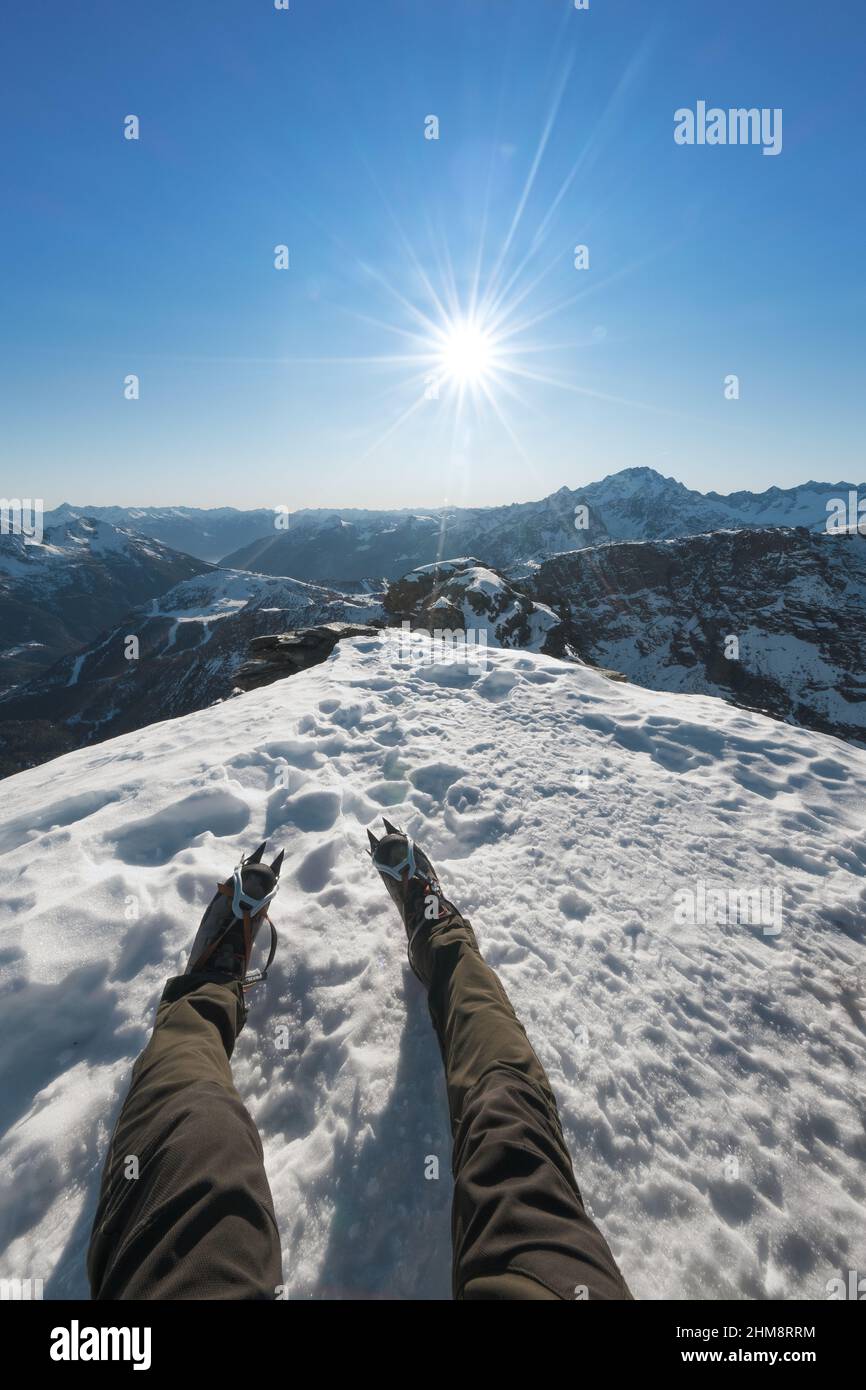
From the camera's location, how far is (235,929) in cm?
450

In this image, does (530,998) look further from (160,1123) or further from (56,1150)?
(56,1150)

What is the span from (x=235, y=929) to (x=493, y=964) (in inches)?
93.9

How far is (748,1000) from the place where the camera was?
15.1 ft

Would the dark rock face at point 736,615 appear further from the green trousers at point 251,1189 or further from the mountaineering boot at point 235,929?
the green trousers at point 251,1189

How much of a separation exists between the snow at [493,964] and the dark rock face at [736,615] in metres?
73.5

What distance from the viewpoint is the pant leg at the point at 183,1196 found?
7.28 feet

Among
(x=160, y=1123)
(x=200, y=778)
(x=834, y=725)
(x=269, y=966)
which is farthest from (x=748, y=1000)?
(x=834, y=725)

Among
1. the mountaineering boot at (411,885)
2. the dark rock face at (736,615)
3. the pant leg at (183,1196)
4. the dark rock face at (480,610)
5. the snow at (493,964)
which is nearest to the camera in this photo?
the pant leg at (183,1196)

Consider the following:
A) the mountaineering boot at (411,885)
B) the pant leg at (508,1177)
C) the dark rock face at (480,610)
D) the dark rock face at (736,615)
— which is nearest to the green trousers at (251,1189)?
the pant leg at (508,1177)

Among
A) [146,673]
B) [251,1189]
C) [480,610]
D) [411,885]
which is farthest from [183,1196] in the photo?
[146,673]

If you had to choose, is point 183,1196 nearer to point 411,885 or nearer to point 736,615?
point 411,885

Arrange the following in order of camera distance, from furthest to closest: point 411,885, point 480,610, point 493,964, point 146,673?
point 146,673 < point 480,610 < point 411,885 < point 493,964

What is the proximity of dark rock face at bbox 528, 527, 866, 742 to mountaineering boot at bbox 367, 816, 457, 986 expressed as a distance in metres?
75.8
